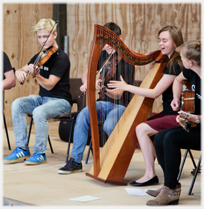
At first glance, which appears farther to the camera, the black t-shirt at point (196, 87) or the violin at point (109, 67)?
the violin at point (109, 67)

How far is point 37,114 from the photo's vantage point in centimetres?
309

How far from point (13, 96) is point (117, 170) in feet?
10.1

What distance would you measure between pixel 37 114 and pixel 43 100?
0.86ft

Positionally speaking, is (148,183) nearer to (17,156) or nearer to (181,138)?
(181,138)

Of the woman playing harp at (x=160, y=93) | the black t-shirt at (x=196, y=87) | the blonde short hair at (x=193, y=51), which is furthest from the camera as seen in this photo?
the woman playing harp at (x=160, y=93)

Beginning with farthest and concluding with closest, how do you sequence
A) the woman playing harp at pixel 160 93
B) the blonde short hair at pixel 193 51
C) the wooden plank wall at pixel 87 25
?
the wooden plank wall at pixel 87 25 < the woman playing harp at pixel 160 93 < the blonde short hair at pixel 193 51

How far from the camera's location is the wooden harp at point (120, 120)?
2.30 meters

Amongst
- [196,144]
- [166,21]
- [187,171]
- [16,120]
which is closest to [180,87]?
[196,144]

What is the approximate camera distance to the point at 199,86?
2148mm

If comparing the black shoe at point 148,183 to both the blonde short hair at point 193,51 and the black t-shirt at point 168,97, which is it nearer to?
the black t-shirt at point 168,97

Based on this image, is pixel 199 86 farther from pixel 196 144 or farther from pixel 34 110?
pixel 34 110

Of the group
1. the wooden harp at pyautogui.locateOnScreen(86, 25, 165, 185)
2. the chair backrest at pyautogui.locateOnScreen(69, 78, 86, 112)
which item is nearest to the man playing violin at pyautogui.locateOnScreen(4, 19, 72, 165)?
the chair backrest at pyautogui.locateOnScreen(69, 78, 86, 112)

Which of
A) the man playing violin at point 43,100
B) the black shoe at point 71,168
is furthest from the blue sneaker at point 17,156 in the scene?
the black shoe at point 71,168

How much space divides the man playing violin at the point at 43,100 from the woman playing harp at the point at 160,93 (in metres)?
0.78
